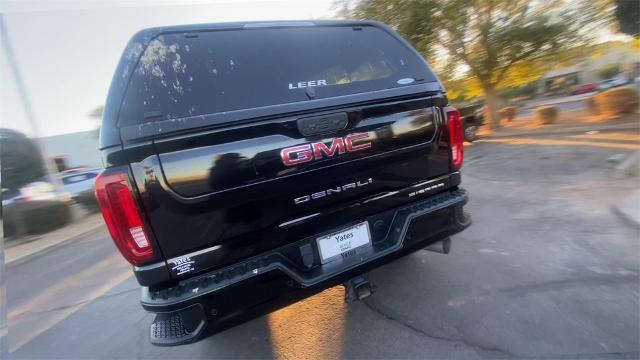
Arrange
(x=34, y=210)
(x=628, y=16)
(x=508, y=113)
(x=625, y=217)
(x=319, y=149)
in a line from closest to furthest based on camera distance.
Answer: (x=319, y=149) → (x=625, y=217) → (x=34, y=210) → (x=628, y=16) → (x=508, y=113)

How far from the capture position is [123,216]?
1749mm

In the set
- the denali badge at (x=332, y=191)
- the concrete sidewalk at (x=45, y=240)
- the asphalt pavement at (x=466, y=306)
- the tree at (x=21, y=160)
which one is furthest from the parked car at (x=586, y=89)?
the tree at (x=21, y=160)

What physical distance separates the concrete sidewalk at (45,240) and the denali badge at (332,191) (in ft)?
28.4

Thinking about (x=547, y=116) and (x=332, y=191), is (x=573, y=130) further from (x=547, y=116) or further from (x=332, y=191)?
(x=332, y=191)

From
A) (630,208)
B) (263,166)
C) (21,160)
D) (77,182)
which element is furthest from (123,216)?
(77,182)

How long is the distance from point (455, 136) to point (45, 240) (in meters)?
10.8

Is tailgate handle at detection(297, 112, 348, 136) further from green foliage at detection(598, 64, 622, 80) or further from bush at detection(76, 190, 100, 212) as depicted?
green foliage at detection(598, 64, 622, 80)

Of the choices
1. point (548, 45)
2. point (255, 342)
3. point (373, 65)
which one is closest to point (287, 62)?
point (373, 65)

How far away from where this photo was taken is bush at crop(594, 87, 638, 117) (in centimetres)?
1020

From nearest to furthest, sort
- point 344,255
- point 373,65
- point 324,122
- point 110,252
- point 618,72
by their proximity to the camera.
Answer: point 324,122 → point 344,255 → point 373,65 → point 110,252 → point 618,72

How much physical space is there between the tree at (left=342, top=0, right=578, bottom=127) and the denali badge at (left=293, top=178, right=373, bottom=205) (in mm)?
11928

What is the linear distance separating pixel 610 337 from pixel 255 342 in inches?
97.1

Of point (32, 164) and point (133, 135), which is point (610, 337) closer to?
point (133, 135)

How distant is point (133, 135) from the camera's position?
1.72 m
